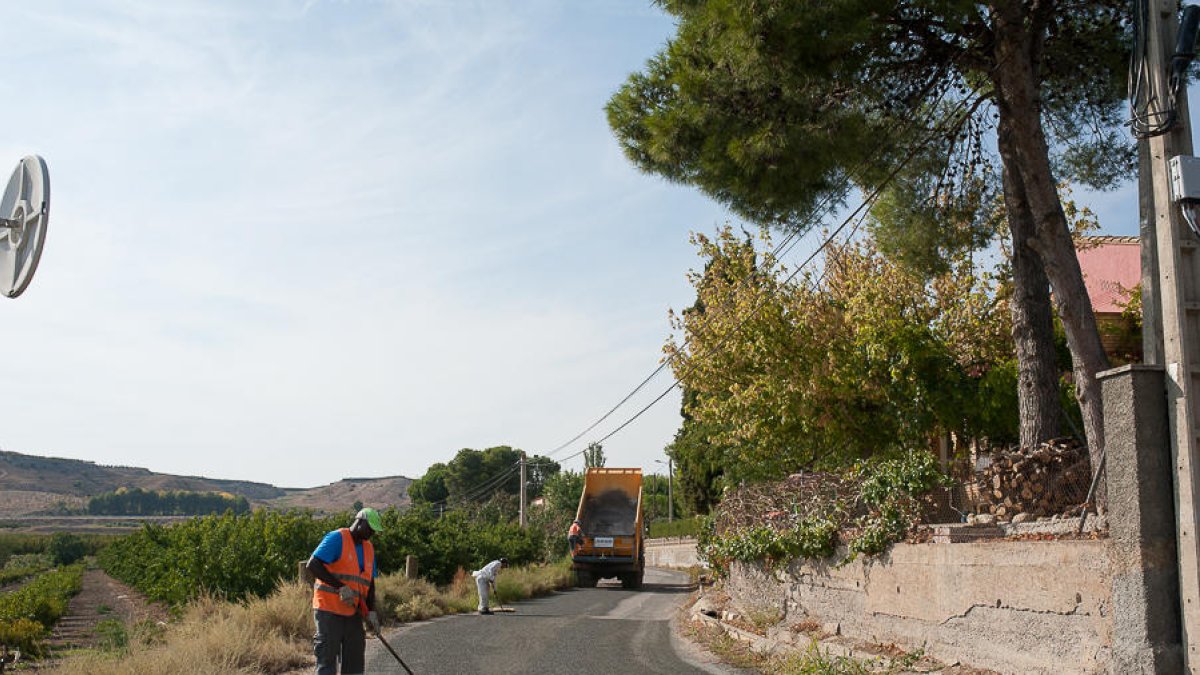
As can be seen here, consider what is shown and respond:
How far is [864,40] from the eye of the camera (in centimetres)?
1134

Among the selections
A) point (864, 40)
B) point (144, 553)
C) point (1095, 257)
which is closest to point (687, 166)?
point (864, 40)

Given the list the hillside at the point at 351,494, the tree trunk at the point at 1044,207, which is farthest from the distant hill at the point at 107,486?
the tree trunk at the point at 1044,207

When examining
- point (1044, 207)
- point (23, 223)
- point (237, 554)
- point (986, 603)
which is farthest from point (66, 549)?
point (986, 603)

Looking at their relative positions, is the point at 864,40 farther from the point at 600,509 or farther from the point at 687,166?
the point at 600,509

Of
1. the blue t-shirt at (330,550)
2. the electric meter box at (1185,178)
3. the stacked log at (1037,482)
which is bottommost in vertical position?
the blue t-shirt at (330,550)

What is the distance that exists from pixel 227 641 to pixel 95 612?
63.1 ft

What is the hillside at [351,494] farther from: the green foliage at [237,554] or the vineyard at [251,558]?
the green foliage at [237,554]

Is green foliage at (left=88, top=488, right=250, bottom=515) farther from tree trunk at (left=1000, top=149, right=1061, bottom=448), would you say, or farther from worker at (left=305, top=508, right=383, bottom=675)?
worker at (left=305, top=508, right=383, bottom=675)

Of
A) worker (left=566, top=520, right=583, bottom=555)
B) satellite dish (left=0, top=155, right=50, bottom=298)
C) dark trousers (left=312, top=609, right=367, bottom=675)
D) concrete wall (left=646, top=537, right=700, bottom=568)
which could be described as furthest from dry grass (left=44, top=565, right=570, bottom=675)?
concrete wall (left=646, top=537, right=700, bottom=568)

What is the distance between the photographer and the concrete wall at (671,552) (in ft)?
140

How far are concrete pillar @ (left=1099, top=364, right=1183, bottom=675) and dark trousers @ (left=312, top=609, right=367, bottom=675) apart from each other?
5.66 meters

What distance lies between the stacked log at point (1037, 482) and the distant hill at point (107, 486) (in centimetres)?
10959

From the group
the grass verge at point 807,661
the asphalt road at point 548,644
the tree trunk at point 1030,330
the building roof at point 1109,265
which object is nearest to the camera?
the grass verge at point 807,661

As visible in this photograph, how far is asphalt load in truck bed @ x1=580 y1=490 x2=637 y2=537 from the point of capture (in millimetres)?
29406
